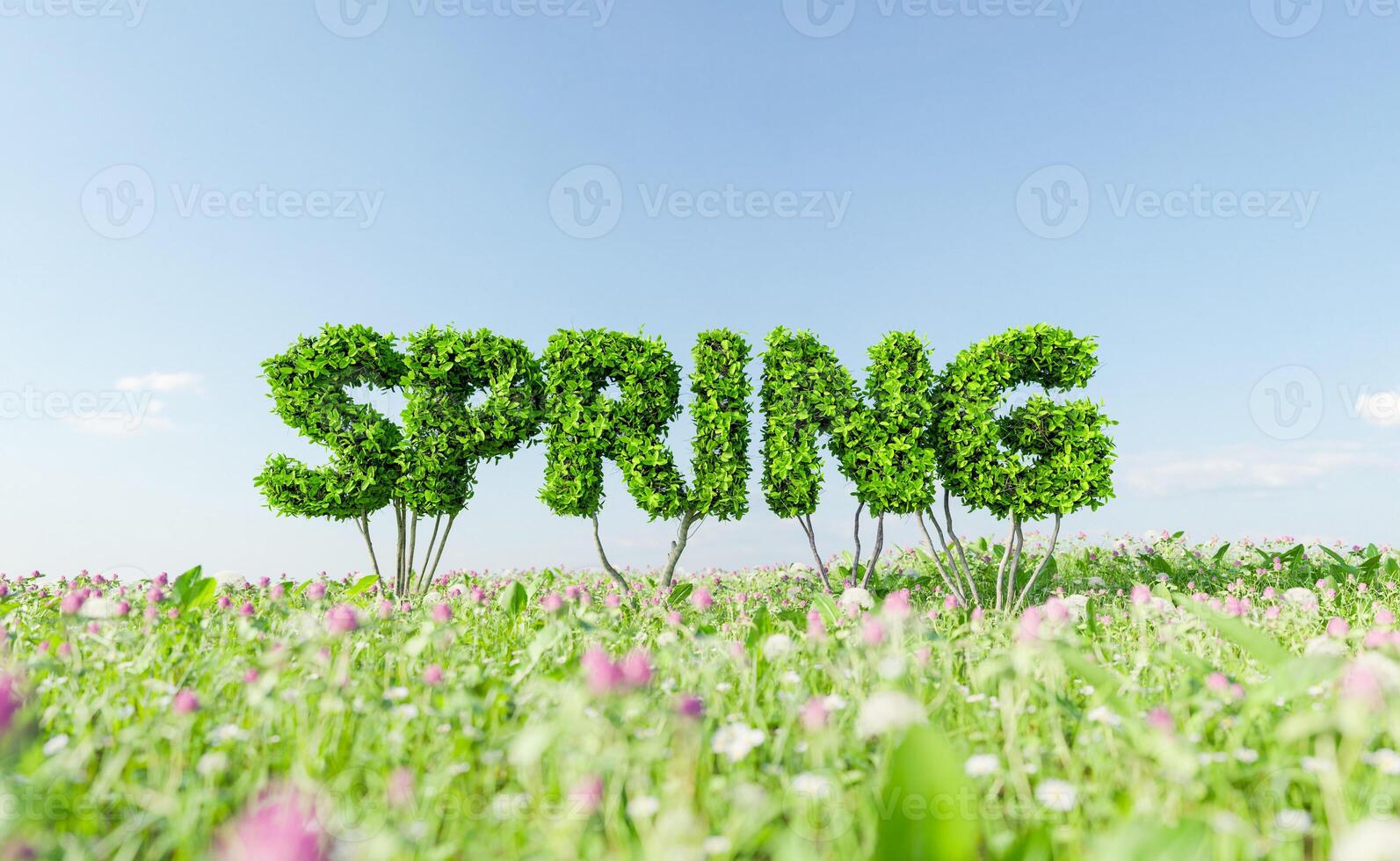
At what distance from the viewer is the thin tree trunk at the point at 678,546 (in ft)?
35.6

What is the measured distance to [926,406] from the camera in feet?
34.5

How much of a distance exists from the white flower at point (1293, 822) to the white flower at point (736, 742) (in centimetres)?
167

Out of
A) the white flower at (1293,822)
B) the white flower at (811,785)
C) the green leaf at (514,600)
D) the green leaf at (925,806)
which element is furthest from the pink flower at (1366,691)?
the green leaf at (514,600)

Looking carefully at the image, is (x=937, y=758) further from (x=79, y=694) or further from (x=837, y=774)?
(x=79, y=694)

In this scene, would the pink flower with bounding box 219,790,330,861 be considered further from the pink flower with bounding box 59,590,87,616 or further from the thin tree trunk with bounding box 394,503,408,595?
the thin tree trunk with bounding box 394,503,408,595

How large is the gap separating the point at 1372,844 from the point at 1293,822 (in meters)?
0.80

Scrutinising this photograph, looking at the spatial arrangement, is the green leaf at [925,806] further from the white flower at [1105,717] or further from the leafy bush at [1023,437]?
the leafy bush at [1023,437]

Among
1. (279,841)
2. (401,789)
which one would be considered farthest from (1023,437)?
(279,841)

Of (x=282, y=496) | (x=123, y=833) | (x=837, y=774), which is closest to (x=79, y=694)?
(x=123, y=833)

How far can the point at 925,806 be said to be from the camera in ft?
6.71

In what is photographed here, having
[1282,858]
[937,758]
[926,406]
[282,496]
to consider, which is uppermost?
[926,406]

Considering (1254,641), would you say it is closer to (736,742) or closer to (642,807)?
(736,742)

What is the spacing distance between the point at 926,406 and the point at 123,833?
9715mm

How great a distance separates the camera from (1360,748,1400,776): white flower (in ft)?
8.85
